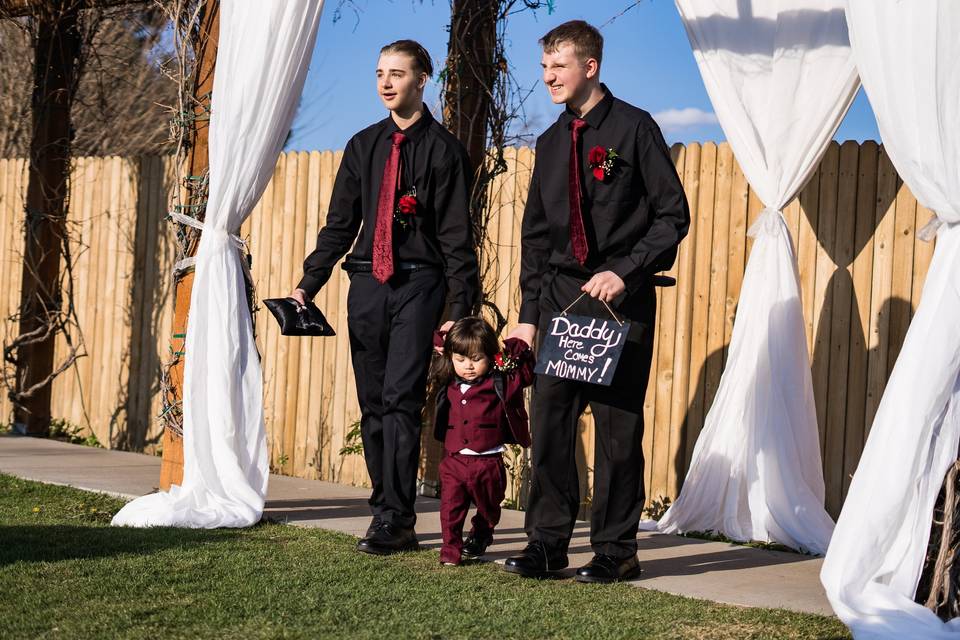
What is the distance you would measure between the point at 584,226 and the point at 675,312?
6.34ft

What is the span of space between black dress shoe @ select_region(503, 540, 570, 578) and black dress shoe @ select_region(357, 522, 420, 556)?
0.55m

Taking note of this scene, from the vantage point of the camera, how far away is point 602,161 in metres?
4.25

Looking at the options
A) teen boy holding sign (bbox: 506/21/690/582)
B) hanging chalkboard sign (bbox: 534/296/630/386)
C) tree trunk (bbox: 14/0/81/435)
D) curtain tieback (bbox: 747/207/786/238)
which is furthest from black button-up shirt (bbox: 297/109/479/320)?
tree trunk (bbox: 14/0/81/435)

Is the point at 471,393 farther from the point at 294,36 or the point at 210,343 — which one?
the point at 294,36

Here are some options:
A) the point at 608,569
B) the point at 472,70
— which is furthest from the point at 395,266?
the point at 472,70

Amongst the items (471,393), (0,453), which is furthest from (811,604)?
(0,453)

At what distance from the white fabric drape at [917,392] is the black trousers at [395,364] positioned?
1.76 m

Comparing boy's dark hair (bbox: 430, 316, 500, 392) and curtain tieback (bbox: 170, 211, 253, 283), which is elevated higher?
curtain tieback (bbox: 170, 211, 253, 283)

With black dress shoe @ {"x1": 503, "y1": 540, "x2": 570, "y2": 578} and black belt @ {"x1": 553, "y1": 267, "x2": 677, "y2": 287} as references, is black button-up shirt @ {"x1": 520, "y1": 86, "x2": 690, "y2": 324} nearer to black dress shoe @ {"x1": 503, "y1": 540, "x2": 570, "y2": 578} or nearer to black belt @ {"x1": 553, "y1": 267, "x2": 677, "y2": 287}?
black belt @ {"x1": 553, "y1": 267, "x2": 677, "y2": 287}

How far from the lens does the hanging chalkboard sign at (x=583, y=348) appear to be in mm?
4090

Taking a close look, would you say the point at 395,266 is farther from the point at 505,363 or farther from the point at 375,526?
the point at 375,526

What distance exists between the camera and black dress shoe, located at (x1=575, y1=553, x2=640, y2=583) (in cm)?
428

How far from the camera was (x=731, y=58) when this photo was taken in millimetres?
5750

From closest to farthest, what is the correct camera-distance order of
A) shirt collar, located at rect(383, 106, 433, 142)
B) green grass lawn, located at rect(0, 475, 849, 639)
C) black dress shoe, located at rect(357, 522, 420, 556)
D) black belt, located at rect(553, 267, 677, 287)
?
green grass lawn, located at rect(0, 475, 849, 639) < black belt, located at rect(553, 267, 677, 287) < black dress shoe, located at rect(357, 522, 420, 556) < shirt collar, located at rect(383, 106, 433, 142)
